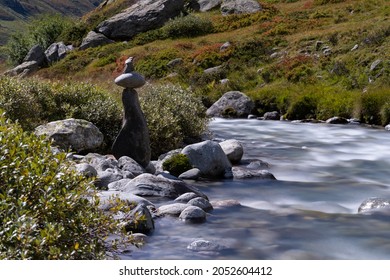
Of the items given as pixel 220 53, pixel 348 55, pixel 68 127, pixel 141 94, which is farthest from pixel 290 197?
pixel 220 53

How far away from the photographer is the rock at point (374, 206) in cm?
1226

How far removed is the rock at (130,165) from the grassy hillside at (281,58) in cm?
1381

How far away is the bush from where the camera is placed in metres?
5.41

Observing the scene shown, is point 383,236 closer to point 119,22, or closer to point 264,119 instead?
point 264,119

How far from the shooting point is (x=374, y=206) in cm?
1243

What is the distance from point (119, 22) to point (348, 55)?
116 feet

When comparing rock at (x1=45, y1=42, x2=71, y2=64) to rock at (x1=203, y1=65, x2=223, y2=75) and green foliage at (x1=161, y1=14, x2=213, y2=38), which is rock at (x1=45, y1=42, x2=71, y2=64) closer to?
green foliage at (x1=161, y1=14, x2=213, y2=38)

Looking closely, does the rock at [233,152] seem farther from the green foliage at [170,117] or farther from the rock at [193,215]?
the rock at [193,215]

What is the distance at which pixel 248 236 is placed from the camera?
413 inches

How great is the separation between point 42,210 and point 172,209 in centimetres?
590

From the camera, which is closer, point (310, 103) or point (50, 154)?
point (50, 154)

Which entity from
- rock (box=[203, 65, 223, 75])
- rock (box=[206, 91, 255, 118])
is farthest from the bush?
rock (box=[203, 65, 223, 75])

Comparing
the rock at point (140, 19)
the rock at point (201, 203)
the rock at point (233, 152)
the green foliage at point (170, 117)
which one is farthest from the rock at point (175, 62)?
the rock at point (201, 203)

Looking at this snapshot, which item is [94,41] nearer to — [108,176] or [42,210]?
[108,176]
